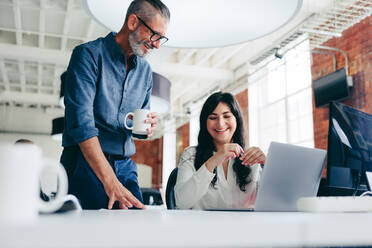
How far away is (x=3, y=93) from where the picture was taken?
896cm

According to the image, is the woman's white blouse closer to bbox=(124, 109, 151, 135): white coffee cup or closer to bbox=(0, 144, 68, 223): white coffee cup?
bbox=(124, 109, 151, 135): white coffee cup

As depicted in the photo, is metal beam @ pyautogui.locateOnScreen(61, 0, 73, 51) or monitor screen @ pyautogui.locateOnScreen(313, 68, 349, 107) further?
metal beam @ pyautogui.locateOnScreen(61, 0, 73, 51)

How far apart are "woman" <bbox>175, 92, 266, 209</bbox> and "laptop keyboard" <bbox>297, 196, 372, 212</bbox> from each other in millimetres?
519

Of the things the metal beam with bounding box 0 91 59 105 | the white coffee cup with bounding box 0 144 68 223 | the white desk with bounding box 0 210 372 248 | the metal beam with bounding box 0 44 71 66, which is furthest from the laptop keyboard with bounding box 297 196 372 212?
the metal beam with bounding box 0 91 59 105

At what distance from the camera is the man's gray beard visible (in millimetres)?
1416

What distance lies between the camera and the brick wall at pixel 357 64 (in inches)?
187

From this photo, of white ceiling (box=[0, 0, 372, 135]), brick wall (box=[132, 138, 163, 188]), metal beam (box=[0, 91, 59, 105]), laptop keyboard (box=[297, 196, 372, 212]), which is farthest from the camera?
brick wall (box=[132, 138, 163, 188])

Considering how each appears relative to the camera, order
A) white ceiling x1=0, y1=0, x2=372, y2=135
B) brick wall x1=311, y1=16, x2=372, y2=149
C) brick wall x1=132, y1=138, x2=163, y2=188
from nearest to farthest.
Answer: brick wall x1=311, y1=16, x2=372, y2=149 → white ceiling x1=0, y1=0, x2=372, y2=135 → brick wall x1=132, y1=138, x2=163, y2=188

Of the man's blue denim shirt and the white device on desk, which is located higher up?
the man's blue denim shirt

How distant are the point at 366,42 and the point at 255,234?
16.6ft

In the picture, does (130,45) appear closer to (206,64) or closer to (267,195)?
(267,195)

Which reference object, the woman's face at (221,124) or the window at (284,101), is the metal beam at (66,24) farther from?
the woman's face at (221,124)

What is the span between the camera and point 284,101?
662 cm

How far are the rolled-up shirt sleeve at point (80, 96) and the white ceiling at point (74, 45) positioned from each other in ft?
7.46
